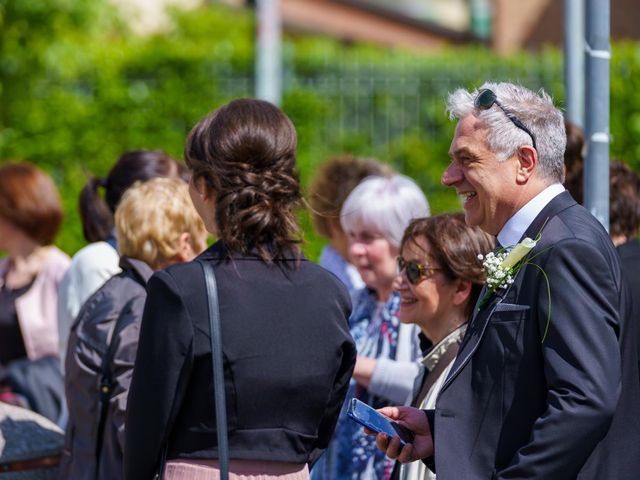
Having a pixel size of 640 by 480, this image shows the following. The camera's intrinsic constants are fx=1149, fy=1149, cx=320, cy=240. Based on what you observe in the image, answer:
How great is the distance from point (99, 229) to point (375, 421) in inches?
98.7

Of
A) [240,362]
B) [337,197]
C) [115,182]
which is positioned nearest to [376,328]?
[115,182]

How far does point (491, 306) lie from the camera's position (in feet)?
9.67

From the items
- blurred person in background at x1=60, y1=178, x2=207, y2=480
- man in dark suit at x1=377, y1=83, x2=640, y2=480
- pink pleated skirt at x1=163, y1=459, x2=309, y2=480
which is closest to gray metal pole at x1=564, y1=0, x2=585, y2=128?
blurred person in background at x1=60, y1=178, x2=207, y2=480

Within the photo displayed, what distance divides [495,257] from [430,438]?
578mm

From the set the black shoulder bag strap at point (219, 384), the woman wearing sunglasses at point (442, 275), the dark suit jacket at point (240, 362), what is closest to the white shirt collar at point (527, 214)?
the dark suit jacket at point (240, 362)

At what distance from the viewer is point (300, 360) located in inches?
123

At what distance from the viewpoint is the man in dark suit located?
2.72 metres

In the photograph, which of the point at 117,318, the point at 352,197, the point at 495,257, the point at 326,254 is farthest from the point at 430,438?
the point at 326,254

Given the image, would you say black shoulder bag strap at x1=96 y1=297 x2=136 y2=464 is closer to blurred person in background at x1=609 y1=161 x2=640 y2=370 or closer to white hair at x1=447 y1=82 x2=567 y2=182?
white hair at x1=447 y1=82 x2=567 y2=182

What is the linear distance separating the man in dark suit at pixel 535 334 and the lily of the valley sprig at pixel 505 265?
2 cm

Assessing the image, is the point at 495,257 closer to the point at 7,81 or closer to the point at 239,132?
the point at 239,132

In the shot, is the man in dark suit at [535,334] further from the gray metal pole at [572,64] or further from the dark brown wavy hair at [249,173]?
the gray metal pole at [572,64]

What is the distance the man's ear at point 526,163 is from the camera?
9.69 ft

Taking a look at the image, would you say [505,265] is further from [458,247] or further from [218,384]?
[458,247]
